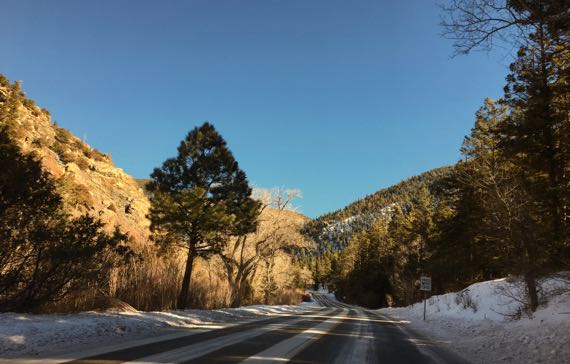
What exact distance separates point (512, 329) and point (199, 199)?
12.6 meters

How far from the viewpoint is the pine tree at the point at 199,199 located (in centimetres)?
1653

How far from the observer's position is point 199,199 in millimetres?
16719

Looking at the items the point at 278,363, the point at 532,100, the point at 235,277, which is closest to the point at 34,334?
the point at 278,363

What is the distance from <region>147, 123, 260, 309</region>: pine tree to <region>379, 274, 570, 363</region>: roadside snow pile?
9.92 meters

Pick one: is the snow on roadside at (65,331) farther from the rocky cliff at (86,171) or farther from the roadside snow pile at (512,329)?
the rocky cliff at (86,171)

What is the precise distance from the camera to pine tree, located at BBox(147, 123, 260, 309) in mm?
16531

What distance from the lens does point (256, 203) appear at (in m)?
19.7

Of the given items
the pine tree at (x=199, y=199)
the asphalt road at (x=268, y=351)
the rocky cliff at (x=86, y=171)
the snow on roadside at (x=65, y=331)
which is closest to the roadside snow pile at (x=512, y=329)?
the asphalt road at (x=268, y=351)

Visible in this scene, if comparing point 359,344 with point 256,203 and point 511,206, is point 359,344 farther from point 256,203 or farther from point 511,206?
point 256,203

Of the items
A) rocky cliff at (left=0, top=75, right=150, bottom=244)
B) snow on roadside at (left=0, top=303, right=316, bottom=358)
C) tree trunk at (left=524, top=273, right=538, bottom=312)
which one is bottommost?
snow on roadside at (left=0, top=303, right=316, bottom=358)

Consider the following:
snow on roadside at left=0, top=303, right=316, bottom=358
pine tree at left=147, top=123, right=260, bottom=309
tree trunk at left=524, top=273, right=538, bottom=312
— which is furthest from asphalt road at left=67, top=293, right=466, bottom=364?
pine tree at left=147, top=123, right=260, bottom=309

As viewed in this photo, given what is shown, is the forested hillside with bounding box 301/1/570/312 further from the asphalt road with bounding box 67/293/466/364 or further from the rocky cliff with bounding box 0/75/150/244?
the rocky cliff with bounding box 0/75/150/244

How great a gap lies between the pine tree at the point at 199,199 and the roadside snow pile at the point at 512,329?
32.6ft

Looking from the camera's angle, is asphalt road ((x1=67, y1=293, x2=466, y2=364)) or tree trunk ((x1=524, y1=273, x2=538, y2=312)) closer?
asphalt road ((x1=67, y1=293, x2=466, y2=364))
